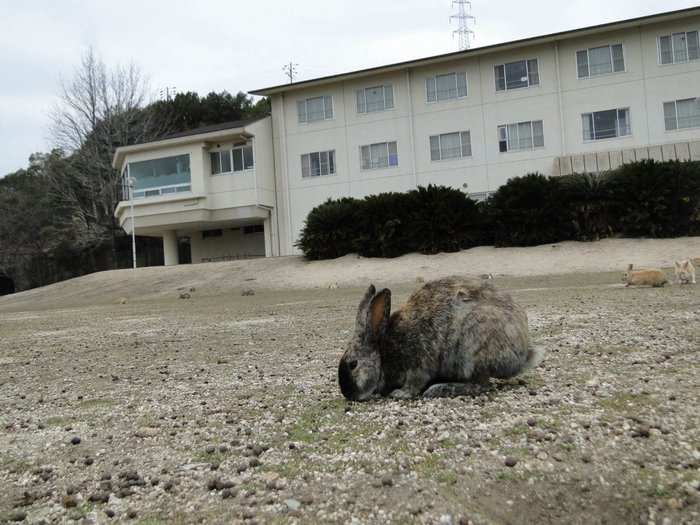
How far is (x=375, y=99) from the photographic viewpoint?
3541 centimetres

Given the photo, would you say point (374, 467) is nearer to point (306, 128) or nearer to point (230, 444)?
point (230, 444)

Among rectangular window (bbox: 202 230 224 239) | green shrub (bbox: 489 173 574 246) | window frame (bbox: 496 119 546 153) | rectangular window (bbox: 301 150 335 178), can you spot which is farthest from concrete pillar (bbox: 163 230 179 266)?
green shrub (bbox: 489 173 574 246)

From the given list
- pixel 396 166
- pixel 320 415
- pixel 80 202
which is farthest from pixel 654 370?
pixel 80 202

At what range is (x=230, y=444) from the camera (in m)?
3.47

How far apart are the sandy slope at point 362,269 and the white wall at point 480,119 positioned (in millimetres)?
7628

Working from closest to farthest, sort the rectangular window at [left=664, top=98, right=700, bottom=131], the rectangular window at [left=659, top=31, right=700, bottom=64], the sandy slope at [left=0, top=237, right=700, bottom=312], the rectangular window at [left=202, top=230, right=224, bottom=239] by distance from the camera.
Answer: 1. the sandy slope at [left=0, top=237, right=700, bottom=312]
2. the rectangular window at [left=664, top=98, right=700, bottom=131]
3. the rectangular window at [left=659, top=31, right=700, bottom=64]
4. the rectangular window at [left=202, top=230, right=224, bottom=239]

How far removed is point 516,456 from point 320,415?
145 centimetres

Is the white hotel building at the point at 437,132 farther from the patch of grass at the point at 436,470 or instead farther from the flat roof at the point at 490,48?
the patch of grass at the point at 436,470

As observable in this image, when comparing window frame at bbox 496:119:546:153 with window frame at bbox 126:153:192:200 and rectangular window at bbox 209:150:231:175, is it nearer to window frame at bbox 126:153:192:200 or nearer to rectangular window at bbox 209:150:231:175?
rectangular window at bbox 209:150:231:175

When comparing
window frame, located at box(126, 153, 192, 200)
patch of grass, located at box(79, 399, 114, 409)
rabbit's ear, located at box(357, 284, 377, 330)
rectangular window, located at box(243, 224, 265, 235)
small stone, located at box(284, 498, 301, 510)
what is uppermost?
window frame, located at box(126, 153, 192, 200)

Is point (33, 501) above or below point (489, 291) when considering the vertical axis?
below

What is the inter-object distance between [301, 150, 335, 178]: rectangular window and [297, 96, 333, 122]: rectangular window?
2183mm

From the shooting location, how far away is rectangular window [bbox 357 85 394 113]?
35.1 meters

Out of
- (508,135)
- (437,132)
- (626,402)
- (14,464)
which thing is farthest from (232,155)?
(626,402)
